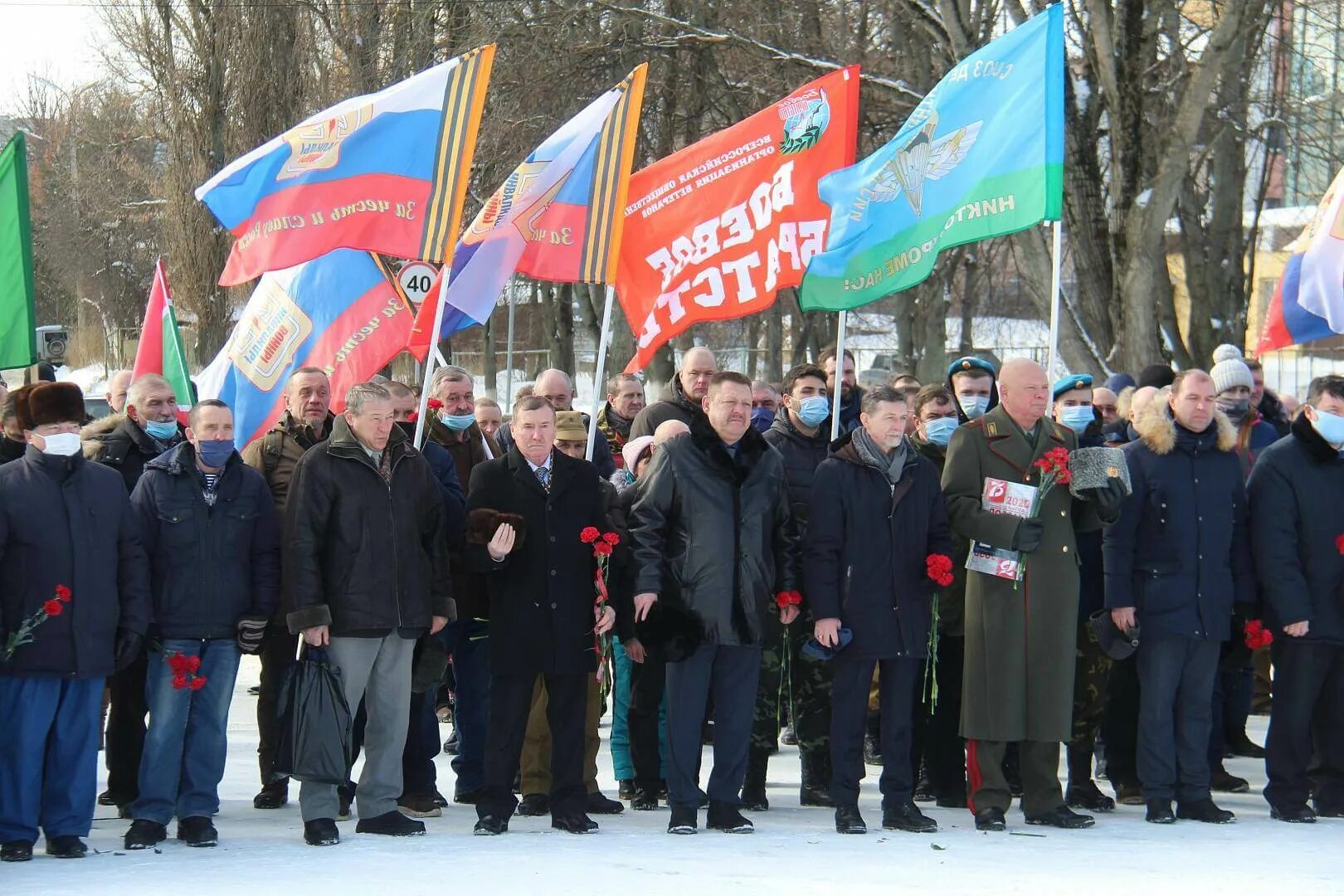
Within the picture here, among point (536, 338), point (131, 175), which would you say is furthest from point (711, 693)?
point (536, 338)

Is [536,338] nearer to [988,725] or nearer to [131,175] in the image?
[131,175]

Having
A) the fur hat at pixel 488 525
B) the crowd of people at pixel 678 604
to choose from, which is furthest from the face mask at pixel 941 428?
the fur hat at pixel 488 525

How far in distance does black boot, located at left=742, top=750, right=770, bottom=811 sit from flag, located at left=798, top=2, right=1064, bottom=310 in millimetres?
2338

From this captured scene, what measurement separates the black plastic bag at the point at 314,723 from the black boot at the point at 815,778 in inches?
86.8

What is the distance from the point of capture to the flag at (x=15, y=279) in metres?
8.01

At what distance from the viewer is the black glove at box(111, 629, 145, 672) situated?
6914mm

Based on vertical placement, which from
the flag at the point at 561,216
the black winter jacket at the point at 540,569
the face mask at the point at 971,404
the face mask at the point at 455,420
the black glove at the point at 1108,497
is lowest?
the black winter jacket at the point at 540,569

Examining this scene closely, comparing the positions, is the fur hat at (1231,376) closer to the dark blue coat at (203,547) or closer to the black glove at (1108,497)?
the black glove at (1108,497)

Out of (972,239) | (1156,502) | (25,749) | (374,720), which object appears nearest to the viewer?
(25,749)

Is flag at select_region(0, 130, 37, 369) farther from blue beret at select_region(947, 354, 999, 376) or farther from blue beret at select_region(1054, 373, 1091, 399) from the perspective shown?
blue beret at select_region(1054, 373, 1091, 399)

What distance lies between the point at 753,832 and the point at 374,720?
166cm

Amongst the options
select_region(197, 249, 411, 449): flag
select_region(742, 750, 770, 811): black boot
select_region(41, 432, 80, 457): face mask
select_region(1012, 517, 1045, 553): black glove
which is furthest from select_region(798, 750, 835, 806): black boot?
select_region(41, 432, 80, 457): face mask

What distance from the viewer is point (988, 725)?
759 centimetres

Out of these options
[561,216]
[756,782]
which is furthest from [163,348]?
[756,782]
